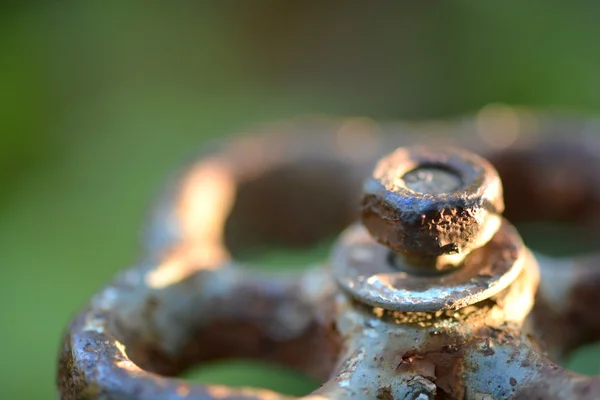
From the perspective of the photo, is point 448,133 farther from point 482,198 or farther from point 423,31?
point 423,31

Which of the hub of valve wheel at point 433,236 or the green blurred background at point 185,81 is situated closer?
the hub of valve wheel at point 433,236

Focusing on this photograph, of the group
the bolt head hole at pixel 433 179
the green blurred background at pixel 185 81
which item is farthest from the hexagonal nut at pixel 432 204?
the green blurred background at pixel 185 81

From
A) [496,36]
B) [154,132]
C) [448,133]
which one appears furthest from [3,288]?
[496,36]

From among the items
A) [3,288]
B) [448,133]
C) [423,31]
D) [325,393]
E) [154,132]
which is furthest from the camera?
[423,31]

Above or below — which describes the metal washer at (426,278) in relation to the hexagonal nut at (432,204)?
below

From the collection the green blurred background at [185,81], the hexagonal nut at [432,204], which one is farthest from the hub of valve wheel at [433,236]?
the green blurred background at [185,81]

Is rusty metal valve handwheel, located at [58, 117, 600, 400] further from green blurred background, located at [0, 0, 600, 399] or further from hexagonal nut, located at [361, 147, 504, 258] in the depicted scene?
green blurred background, located at [0, 0, 600, 399]

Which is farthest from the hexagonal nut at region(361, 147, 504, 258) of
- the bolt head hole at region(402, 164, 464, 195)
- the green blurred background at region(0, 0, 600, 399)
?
the green blurred background at region(0, 0, 600, 399)

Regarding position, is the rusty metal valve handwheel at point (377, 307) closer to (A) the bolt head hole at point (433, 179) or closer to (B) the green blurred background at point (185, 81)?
(A) the bolt head hole at point (433, 179)
